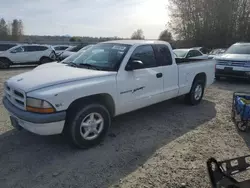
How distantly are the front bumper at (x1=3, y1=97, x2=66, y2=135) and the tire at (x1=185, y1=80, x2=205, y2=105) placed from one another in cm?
381

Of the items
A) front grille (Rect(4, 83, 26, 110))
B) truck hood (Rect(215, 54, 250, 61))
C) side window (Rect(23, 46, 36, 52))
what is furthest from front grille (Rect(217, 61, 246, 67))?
side window (Rect(23, 46, 36, 52))

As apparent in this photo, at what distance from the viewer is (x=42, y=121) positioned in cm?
306

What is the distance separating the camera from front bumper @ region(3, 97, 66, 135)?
3064mm

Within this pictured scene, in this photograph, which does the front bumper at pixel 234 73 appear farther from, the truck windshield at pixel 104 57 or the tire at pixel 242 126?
the truck windshield at pixel 104 57

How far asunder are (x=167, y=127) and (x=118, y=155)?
4.91 ft

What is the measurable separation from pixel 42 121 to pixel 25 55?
45.2 ft

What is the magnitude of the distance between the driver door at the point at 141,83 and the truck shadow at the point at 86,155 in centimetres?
56

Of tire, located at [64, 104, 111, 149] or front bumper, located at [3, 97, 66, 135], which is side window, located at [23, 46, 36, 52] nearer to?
front bumper, located at [3, 97, 66, 135]

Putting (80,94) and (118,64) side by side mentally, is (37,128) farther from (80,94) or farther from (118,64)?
(118,64)

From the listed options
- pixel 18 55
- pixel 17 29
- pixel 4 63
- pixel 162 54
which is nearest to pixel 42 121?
pixel 162 54

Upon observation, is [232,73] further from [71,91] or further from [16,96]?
[16,96]

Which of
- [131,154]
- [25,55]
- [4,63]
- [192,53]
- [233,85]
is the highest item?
[25,55]

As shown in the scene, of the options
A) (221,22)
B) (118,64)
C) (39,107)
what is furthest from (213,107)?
(221,22)

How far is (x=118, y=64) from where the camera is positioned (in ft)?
13.0
